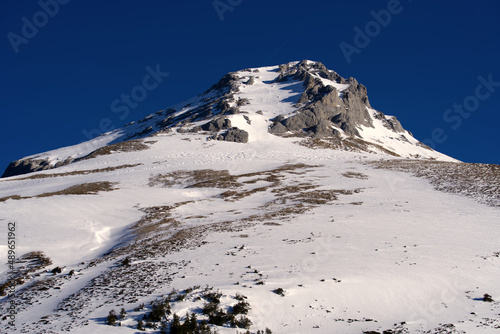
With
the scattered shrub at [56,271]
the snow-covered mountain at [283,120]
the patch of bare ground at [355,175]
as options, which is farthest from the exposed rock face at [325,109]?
the scattered shrub at [56,271]

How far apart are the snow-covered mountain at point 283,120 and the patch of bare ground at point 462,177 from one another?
40.1 m

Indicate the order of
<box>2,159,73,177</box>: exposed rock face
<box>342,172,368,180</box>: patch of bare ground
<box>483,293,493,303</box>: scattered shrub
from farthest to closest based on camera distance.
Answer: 1. <box>2,159,73,177</box>: exposed rock face
2. <box>342,172,368,180</box>: patch of bare ground
3. <box>483,293,493,303</box>: scattered shrub

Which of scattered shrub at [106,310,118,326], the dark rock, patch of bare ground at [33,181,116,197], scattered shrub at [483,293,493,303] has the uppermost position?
the dark rock

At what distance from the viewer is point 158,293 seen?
16188 millimetres

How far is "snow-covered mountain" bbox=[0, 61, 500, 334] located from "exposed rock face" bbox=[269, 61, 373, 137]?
51.7m

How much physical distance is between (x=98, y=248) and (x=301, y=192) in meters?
25.7

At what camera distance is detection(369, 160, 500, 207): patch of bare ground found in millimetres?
38688

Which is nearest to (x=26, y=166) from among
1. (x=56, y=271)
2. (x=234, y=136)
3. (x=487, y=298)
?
(x=234, y=136)

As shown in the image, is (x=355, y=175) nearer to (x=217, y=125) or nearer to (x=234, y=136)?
(x=234, y=136)

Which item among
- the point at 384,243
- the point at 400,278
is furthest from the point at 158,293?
the point at 384,243

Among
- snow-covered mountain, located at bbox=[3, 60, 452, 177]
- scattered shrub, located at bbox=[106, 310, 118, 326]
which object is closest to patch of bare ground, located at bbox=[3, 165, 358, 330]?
scattered shrub, located at bbox=[106, 310, 118, 326]

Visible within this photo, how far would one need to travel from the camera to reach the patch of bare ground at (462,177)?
1523 inches

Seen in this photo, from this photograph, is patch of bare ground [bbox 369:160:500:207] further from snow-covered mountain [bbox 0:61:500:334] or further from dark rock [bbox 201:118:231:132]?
dark rock [bbox 201:118:231:132]

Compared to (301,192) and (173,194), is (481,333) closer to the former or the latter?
(301,192)
